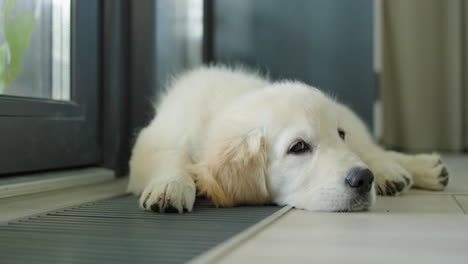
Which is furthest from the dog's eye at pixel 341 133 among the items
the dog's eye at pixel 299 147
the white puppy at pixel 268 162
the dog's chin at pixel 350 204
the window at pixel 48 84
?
the window at pixel 48 84

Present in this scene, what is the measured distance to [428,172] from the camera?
88.8 inches

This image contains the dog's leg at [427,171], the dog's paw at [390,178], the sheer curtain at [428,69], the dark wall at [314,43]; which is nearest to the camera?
the dog's paw at [390,178]

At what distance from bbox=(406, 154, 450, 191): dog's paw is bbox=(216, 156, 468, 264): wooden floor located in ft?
1.25

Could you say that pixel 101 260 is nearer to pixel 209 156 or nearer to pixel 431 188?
pixel 209 156

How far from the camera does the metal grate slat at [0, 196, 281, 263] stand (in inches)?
45.9

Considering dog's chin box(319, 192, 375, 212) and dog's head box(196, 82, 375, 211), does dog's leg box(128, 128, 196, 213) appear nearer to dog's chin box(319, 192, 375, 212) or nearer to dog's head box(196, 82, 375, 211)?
dog's head box(196, 82, 375, 211)

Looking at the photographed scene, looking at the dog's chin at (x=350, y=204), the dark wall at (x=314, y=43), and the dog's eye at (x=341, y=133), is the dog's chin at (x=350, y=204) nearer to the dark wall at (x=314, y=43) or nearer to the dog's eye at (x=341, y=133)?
the dog's eye at (x=341, y=133)

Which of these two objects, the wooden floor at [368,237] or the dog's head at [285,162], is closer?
the wooden floor at [368,237]

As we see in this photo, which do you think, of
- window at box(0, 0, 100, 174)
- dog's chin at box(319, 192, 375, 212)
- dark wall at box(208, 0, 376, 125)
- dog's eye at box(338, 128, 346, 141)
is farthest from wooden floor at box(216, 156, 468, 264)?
dark wall at box(208, 0, 376, 125)

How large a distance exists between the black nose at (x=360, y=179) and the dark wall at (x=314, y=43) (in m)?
2.39

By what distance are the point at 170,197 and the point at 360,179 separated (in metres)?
0.60

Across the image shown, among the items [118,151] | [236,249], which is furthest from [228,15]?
[236,249]

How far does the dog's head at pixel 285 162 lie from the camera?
1.70 metres

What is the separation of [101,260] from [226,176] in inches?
26.8
